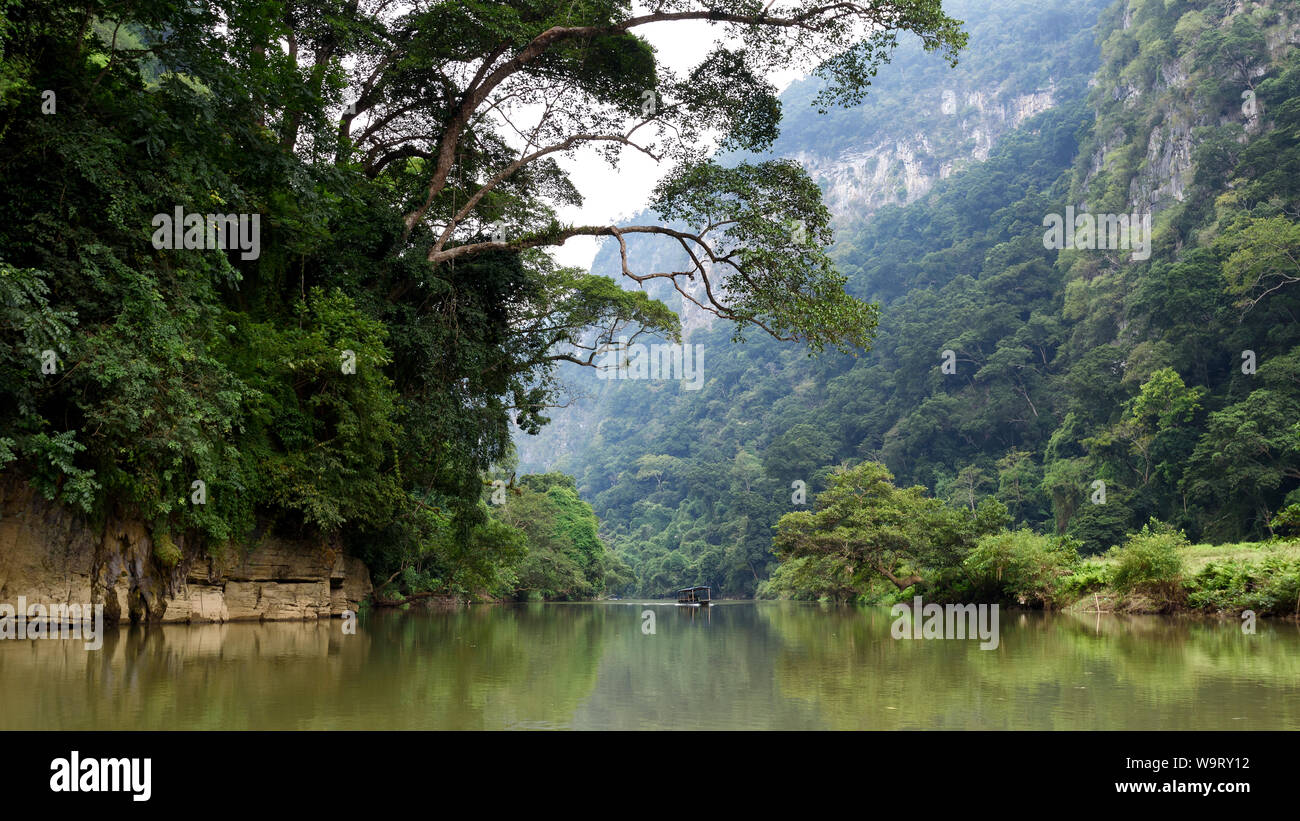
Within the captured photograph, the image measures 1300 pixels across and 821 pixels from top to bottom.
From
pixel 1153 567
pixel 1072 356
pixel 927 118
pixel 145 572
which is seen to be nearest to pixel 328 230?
pixel 145 572

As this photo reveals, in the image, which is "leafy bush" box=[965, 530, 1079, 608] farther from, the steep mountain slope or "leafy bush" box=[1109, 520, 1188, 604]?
the steep mountain slope

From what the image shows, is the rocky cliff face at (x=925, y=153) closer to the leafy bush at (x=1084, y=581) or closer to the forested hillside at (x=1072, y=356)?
the forested hillside at (x=1072, y=356)

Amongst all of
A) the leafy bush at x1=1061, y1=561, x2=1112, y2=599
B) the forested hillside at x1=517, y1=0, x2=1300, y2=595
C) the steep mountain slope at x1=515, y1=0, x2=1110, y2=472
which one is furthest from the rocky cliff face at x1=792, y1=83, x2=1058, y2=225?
the leafy bush at x1=1061, y1=561, x2=1112, y2=599

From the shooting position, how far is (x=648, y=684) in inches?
248

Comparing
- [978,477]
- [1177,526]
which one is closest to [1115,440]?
[1177,526]

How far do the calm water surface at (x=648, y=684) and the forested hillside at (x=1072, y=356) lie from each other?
43.5ft

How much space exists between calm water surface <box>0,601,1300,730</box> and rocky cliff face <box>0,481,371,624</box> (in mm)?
1075

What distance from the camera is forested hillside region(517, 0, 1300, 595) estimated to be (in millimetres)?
36312

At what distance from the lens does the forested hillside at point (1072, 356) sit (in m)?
36.3

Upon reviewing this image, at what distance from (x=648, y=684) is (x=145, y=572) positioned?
931 centimetres

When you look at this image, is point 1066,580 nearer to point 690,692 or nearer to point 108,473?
point 690,692

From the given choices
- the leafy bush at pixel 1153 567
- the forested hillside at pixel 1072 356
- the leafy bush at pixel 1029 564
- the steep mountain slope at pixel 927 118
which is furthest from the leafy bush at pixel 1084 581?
the steep mountain slope at pixel 927 118

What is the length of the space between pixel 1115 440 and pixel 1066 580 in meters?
24.1

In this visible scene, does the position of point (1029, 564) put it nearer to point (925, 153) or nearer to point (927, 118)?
point (925, 153)
